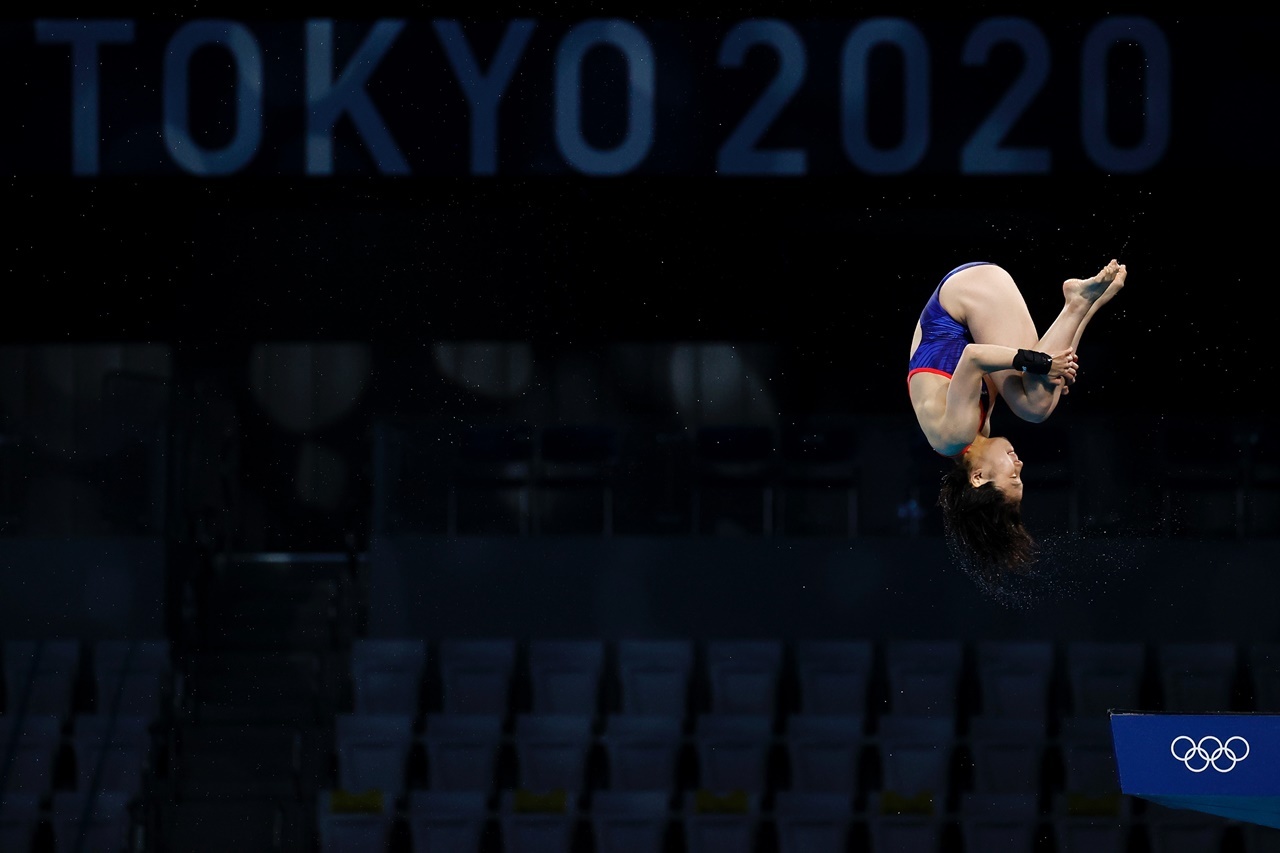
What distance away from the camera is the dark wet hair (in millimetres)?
4031

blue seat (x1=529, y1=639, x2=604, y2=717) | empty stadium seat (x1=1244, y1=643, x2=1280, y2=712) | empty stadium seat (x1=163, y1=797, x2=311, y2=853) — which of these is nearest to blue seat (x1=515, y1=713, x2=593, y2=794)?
blue seat (x1=529, y1=639, x2=604, y2=717)

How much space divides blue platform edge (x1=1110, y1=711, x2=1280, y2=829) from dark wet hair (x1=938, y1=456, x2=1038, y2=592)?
0.71 metres

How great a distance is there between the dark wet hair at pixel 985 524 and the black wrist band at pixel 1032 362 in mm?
409

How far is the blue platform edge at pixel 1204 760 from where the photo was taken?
426 centimetres

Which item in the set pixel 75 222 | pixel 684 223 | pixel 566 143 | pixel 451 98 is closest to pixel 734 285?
pixel 684 223

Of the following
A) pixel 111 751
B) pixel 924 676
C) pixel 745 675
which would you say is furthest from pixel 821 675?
pixel 111 751

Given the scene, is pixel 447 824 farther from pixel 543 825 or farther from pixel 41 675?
pixel 41 675

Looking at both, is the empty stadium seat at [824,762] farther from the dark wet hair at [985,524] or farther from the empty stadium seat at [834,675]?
the dark wet hair at [985,524]

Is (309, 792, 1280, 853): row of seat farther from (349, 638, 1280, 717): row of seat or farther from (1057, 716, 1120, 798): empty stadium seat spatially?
(349, 638, 1280, 717): row of seat

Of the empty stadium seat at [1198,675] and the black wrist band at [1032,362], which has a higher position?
the black wrist band at [1032,362]

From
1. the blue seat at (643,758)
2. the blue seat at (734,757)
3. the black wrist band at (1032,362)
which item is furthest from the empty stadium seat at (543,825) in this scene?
the black wrist band at (1032,362)

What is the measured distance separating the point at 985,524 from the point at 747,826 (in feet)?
10.5

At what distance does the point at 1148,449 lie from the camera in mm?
7898

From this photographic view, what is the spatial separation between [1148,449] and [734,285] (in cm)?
232
